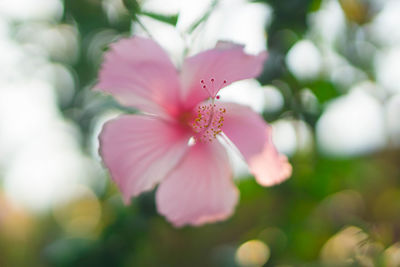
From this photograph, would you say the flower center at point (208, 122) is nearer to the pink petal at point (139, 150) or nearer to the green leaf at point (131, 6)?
the pink petal at point (139, 150)

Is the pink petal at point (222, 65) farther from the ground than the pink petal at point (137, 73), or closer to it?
farther from the ground

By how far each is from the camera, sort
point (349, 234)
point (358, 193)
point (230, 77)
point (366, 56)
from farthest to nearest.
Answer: point (358, 193) < point (366, 56) < point (349, 234) < point (230, 77)

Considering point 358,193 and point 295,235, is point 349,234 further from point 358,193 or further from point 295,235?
point 358,193

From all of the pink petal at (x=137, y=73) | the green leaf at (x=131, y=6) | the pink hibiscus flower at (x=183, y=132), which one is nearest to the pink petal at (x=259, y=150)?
the pink hibiscus flower at (x=183, y=132)

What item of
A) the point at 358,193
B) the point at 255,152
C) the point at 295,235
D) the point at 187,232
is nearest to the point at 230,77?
the point at 255,152

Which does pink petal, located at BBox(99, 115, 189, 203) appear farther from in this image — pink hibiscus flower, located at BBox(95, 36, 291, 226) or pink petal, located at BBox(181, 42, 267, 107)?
pink petal, located at BBox(181, 42, 267, 107)

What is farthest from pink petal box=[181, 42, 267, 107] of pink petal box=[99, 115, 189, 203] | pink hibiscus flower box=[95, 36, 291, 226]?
pink petal box=[99, 115, 189, 203]

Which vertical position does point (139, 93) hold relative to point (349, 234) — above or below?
above
